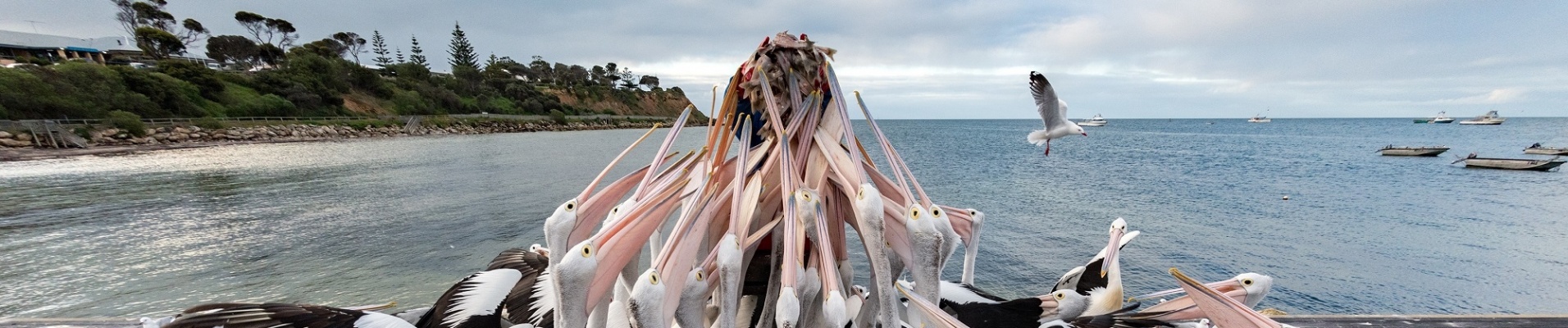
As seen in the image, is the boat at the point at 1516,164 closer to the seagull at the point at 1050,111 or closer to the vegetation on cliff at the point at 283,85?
the seagull at the point at 1050,111

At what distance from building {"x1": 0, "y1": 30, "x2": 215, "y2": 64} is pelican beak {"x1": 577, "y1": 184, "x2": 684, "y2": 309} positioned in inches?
2012

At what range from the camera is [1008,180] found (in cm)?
1432

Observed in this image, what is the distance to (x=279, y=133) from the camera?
76.4 feet

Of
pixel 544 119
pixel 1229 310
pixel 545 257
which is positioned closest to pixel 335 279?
pixel 545 257

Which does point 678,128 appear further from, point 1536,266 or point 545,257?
point 1536,266

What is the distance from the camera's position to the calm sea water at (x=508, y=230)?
438cm

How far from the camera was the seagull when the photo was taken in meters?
1.74

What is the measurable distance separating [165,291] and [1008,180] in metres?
15.0

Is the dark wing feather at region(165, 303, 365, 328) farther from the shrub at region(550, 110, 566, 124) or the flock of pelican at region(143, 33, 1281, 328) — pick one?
the shrub at region(550, 110, 566, 124)

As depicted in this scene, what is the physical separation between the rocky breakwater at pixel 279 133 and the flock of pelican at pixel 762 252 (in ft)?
83.6

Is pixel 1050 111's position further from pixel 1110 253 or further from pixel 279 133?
pixel 279 133

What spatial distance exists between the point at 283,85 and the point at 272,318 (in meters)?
39.1

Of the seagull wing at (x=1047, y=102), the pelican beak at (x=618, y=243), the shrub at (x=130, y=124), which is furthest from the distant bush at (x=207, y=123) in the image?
the seagull wing at (x=1047, y=102)

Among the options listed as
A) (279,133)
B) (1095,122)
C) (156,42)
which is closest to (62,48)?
(156,42)
